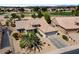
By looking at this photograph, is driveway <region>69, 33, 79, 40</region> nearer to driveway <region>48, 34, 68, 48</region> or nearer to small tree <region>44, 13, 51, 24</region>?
driveway <region>48, 34, 68, 48</region>

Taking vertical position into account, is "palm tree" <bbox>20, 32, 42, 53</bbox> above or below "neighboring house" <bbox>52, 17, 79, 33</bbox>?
below

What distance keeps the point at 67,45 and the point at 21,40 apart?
988mm

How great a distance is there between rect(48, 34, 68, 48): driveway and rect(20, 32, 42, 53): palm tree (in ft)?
0.91

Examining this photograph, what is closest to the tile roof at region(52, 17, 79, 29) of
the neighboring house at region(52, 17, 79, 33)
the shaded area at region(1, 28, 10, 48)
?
the neighboring house at region(52, 17, 79, 33)

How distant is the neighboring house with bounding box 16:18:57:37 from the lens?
2.89 meters

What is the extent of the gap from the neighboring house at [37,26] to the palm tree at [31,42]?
16 centimetres

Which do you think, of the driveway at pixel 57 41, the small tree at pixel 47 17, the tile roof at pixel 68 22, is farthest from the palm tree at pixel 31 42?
the tile roof at pixel 68 22

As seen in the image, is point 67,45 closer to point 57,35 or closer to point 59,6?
point 57,35

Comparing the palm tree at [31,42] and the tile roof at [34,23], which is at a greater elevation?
the tile roof at [34,23]

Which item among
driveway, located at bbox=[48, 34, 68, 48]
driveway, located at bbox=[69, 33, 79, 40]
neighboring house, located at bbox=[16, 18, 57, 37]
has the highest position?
neighboring house, located at bbox=[16, 18, 57, 37]

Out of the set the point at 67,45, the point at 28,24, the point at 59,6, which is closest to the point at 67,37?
the point at 67,45

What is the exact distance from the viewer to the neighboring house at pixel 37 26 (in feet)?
9.50

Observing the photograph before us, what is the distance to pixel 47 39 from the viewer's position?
288cm

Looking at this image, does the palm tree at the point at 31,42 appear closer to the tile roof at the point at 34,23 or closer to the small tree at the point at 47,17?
the tile roof at the point at 34,23
